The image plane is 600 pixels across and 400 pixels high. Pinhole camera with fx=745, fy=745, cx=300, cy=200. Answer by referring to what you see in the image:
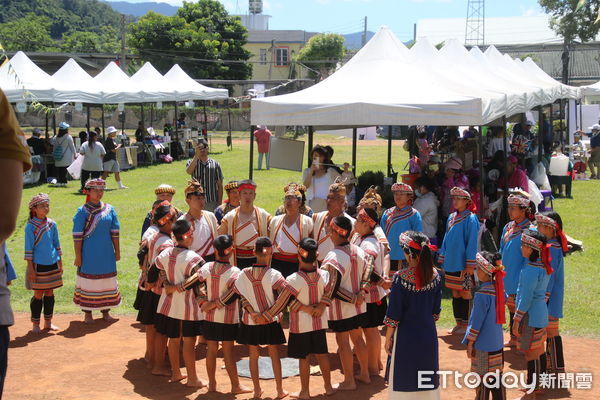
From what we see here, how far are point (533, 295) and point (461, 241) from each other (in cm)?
206

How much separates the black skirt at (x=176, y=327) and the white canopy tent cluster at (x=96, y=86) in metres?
13.0

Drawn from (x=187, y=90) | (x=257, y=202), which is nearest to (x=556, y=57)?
(x=187, y=90)

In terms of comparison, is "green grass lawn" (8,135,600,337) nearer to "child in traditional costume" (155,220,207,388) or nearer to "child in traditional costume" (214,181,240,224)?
"child in traditional costume" (155,220,207,388)

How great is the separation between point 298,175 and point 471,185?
1307 centimetres

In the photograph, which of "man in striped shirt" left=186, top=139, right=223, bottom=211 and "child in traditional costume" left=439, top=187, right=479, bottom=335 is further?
"man in striped shirt" left=186, top=139, right=223, bottom=211

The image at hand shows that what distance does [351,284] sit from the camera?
6.79 meters

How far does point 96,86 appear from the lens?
78.6ft

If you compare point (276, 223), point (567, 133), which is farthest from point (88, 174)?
point (567, 133)

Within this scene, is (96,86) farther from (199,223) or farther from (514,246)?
(514,246)

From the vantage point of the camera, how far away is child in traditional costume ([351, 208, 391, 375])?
276 inches

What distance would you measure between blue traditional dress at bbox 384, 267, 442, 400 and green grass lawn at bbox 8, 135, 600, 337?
126 inches

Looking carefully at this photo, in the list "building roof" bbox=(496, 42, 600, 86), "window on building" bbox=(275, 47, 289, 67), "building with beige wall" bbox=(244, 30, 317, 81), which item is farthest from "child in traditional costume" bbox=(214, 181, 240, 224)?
"window on building" bbox=(275, 47, 289, 67)

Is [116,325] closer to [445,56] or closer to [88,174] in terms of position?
[445,56]

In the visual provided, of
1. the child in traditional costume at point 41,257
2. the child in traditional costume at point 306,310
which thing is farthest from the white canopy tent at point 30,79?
the child in traditional costume at point 306,310
